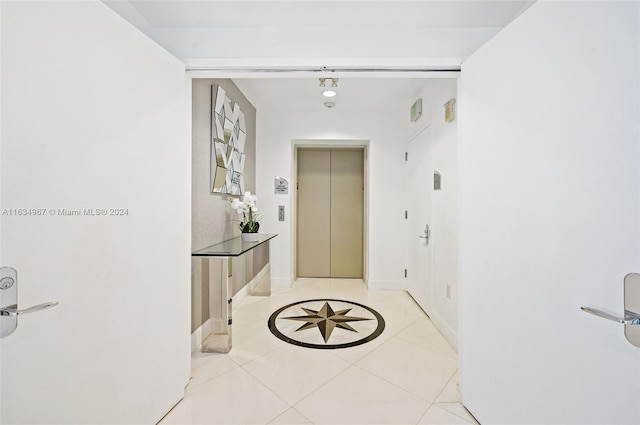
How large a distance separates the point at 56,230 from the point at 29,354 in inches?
16.7

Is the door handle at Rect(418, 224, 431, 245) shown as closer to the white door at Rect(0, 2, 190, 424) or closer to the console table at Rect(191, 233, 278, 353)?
the console table at Rect(191, 233, 278, 353)

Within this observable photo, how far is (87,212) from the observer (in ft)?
3.57

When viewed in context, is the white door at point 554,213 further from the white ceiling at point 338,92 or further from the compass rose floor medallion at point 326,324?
the white ceiling at point 338,92

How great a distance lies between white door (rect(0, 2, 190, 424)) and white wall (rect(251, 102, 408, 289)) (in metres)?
2.30

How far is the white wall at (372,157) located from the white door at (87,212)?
2.30 m

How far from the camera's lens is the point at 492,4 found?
1.50 m

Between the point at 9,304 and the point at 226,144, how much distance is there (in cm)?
200

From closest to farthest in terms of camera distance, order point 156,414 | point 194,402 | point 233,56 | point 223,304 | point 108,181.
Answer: point 108,181
point 156,414
point 194,402
point 233,56
point 223,304

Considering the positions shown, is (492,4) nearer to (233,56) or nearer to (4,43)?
(233,56)

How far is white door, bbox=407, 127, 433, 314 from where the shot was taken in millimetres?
2826

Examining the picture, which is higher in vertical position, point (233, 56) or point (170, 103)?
point (233, 56)

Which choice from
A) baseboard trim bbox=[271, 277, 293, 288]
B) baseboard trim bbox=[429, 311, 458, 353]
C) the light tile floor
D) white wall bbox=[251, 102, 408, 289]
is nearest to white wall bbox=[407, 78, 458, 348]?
baseboard trim bbox=[429, 311, 458, 353]

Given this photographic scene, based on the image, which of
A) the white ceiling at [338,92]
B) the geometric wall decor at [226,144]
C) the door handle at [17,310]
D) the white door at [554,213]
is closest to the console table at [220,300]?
the geometric wall decor at [226,144]

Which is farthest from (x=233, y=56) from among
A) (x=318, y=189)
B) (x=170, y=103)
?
(x=318, y=189)
